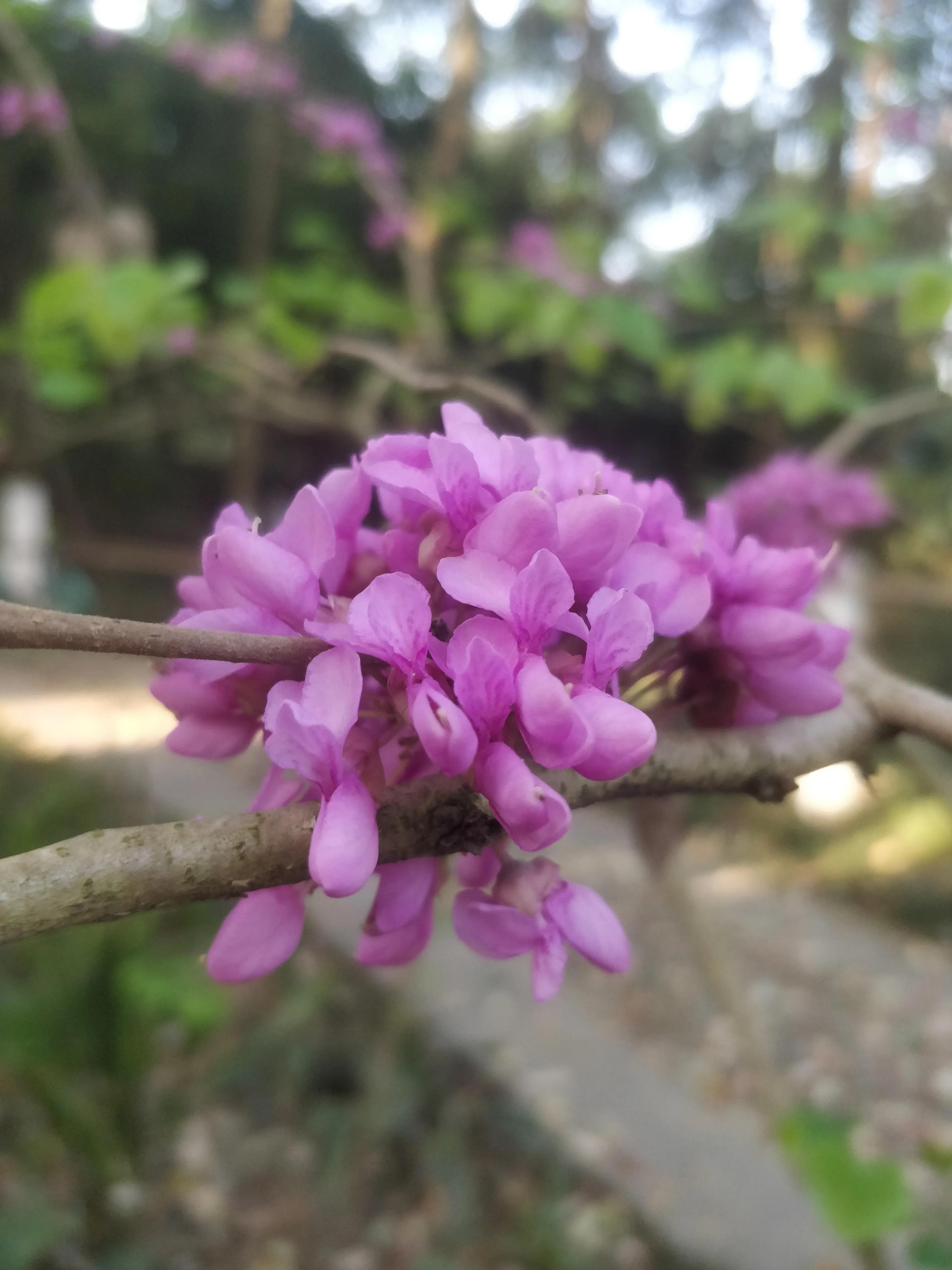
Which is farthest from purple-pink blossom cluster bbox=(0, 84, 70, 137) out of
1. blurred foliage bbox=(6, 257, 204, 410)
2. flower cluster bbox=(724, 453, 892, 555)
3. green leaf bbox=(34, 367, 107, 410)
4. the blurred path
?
the blurred path

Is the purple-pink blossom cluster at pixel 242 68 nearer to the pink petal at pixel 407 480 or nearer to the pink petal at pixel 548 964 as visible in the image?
the pink petal at pixel 407 480

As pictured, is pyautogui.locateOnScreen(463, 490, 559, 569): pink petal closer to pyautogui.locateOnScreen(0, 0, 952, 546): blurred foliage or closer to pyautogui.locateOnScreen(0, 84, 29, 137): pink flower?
pyautogui.locateOnScreen(0, 0, 952, 546): blurred foliage

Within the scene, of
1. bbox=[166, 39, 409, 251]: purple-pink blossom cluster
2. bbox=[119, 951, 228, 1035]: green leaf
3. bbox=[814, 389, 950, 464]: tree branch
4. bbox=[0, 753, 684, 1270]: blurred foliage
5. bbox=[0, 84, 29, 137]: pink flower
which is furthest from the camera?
bbox=[166, 39, 409, 251]: purple-pink blossom cluster

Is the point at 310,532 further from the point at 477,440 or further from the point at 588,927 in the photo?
the point at 588,927

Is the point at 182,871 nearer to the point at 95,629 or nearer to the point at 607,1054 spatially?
the point at 95,629

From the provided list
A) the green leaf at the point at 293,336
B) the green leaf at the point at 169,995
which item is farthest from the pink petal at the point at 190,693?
the green leaf at the point at 293,336

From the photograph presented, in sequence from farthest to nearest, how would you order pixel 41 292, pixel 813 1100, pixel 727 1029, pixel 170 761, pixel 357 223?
pixel 357 223, pixel 170 761, pixel 727 1029, pixel 813 1100, pixel 41 292

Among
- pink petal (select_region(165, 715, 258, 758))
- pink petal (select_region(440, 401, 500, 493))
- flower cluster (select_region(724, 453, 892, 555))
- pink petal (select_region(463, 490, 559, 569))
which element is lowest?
flower cluster (select_region(724, 453, 892, 555))

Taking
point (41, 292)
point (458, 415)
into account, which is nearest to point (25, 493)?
point (41, 292)
